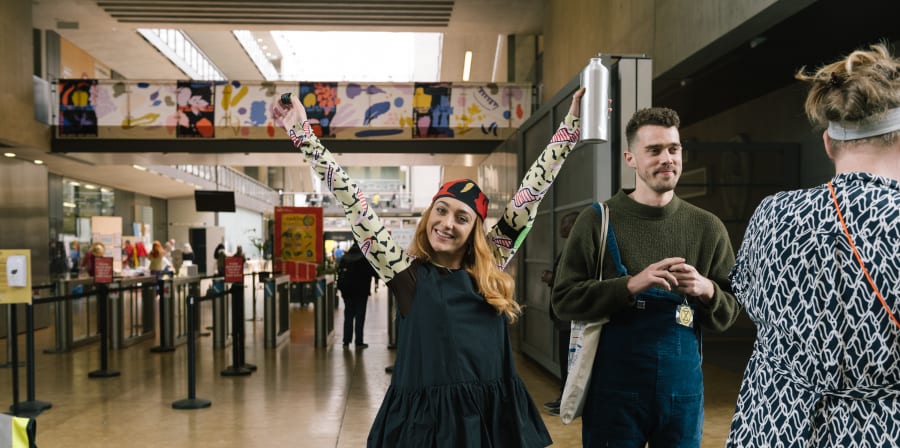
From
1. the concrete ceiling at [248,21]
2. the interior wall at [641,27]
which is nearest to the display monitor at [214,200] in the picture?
the concrete ceiling at [248,21]

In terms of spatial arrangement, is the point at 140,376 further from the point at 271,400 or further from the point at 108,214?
the point at 108,214

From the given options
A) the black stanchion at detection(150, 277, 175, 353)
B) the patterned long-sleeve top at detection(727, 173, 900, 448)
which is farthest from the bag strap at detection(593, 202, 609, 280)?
the black stanchion at detection(150, 277, 175, 353)

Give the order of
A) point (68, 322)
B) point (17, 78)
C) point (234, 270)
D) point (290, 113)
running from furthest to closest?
point (17, 78), point (68, 322), point (234, 270), point (290, 113)

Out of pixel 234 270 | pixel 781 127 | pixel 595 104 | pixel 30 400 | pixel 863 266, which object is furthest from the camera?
pixel 781 127

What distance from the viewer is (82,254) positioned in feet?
69.4

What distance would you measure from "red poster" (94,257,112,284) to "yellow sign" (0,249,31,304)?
3.39m

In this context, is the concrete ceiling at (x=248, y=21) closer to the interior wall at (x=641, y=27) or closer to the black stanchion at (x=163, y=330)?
the interior wall at (x=641, y=27)

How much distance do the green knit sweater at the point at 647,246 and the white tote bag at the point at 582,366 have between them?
0.15ft

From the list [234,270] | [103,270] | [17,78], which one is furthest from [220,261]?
[234,270]

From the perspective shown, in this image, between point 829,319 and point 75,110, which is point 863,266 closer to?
point 829,319

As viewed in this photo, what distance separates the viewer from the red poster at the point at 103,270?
9930 millimetres

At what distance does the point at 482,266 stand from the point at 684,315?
0.64 m

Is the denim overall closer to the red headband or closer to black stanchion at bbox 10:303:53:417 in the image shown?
the red headband

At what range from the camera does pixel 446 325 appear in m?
2.16
